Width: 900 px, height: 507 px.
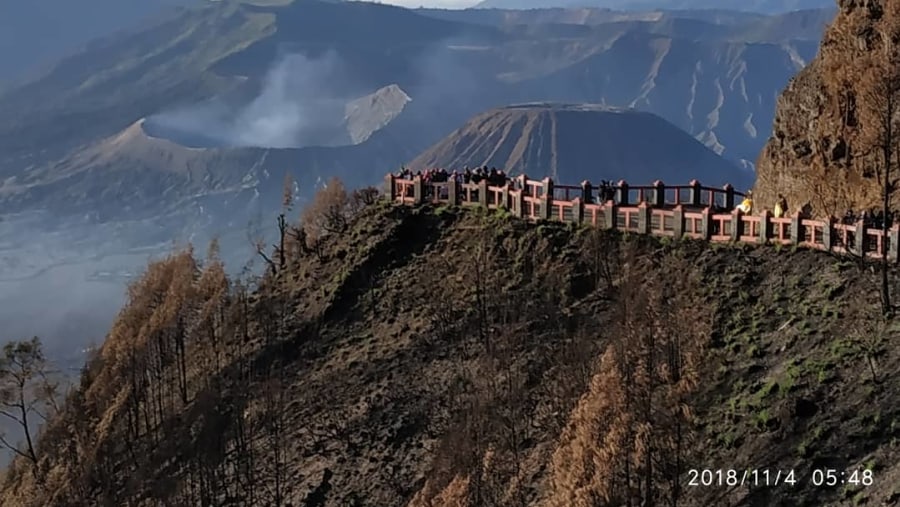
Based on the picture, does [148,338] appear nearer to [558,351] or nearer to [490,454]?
[558,351]

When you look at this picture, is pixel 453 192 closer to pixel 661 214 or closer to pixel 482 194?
pixel 482 194

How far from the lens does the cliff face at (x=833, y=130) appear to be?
29.0 metres

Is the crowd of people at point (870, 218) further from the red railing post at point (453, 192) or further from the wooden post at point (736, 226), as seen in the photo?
the red railing post at point (453, 192)

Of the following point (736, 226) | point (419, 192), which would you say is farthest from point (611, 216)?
point (419, 192)

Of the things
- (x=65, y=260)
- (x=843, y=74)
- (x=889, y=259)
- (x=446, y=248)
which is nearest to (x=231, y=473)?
(x=446, y=248)

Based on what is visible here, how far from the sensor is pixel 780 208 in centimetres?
2995

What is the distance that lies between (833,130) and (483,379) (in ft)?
39.9

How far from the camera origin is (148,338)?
4294cm

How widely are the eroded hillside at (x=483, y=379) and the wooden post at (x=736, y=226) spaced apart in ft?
1.93

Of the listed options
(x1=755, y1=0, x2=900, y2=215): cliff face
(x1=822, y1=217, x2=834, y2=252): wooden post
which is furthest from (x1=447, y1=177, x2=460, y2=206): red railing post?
(x1=822, y1=217, x2=834, y2=252): wooden post

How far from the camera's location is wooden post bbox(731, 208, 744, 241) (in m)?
29.5

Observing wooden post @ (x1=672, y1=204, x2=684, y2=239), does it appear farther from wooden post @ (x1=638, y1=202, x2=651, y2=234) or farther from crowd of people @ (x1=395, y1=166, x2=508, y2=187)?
crowd of people @ (x1=395, y1=166, x2=508, y2=187)

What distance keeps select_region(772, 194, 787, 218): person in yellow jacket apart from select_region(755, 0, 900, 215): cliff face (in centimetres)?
16

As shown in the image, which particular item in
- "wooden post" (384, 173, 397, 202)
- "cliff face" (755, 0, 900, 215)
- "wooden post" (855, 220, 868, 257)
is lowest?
"wooden post" (384, 173, 397, 202)
